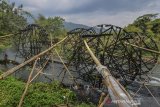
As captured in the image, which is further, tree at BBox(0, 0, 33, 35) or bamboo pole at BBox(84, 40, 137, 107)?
tree at BBox(0, 0, 33, 35)

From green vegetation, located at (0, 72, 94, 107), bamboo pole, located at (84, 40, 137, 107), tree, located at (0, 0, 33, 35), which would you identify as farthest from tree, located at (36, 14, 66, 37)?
bamboo pole, located at (84, 40, 137, 107)

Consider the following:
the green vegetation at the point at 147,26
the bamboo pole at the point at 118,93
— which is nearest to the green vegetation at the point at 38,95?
the bamboo pole at the point at 118,93

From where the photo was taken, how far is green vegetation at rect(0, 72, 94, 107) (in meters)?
10.4

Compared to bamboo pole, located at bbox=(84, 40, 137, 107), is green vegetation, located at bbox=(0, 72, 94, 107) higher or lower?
lower

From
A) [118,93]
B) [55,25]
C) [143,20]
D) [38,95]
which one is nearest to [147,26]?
[143,20]

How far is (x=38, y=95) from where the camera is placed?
35.9 ft

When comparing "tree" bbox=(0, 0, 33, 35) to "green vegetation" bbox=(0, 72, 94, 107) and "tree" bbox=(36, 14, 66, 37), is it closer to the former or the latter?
"tree" bbox=(36, 14, 66, 37)

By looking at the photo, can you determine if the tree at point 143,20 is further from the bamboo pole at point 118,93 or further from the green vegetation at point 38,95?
the bamboo pole at point 118,93

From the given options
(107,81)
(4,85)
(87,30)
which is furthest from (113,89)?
(4,85)

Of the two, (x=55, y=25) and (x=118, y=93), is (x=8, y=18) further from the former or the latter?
(x=118, y=93)

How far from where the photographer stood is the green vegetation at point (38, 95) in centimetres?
1042

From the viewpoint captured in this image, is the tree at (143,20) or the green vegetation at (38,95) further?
the tree at (143,20)

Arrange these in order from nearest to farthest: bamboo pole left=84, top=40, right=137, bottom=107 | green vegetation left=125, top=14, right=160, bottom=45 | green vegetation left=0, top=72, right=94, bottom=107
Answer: bamboo pole left=84, top=40, right=137, bottom=107
green vegetation left=0, top=72, right=94, bottom=107
green vegetation left=125, top=14, right=160, bottom=45

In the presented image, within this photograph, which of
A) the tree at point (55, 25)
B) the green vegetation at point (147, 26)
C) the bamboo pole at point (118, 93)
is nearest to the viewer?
the bamboo pole at point (118, 93)
